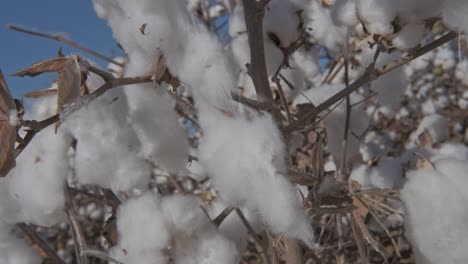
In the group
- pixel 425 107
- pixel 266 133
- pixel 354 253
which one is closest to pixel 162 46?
pixel 266 133

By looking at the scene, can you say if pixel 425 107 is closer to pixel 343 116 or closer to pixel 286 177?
pixel 343 116

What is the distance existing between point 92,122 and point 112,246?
21 cm

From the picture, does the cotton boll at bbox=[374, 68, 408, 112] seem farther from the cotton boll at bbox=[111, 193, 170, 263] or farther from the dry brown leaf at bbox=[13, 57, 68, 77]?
the dry brown leaf at bbox=[13, 57, 68, 77]

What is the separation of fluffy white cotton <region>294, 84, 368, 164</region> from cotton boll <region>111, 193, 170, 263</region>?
46 cm

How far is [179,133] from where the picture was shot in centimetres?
78

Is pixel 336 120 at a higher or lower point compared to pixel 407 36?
lower

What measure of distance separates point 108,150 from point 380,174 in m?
0.63

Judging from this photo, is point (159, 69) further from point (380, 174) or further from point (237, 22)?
point (380, 174)

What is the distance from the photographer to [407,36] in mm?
688

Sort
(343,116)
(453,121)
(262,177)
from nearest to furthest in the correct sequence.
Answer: (262,177) < (343,116) < (453,121)

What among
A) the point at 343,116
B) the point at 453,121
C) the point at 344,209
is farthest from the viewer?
the point at 453,121

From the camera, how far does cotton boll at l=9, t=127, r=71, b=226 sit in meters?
0.86

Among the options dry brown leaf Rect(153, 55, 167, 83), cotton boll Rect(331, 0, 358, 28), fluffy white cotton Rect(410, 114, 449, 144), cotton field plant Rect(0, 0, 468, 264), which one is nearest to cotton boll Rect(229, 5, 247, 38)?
cotton field plant Rect(0, 0, 468, 264)

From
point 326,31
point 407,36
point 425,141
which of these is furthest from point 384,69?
point 425,141
